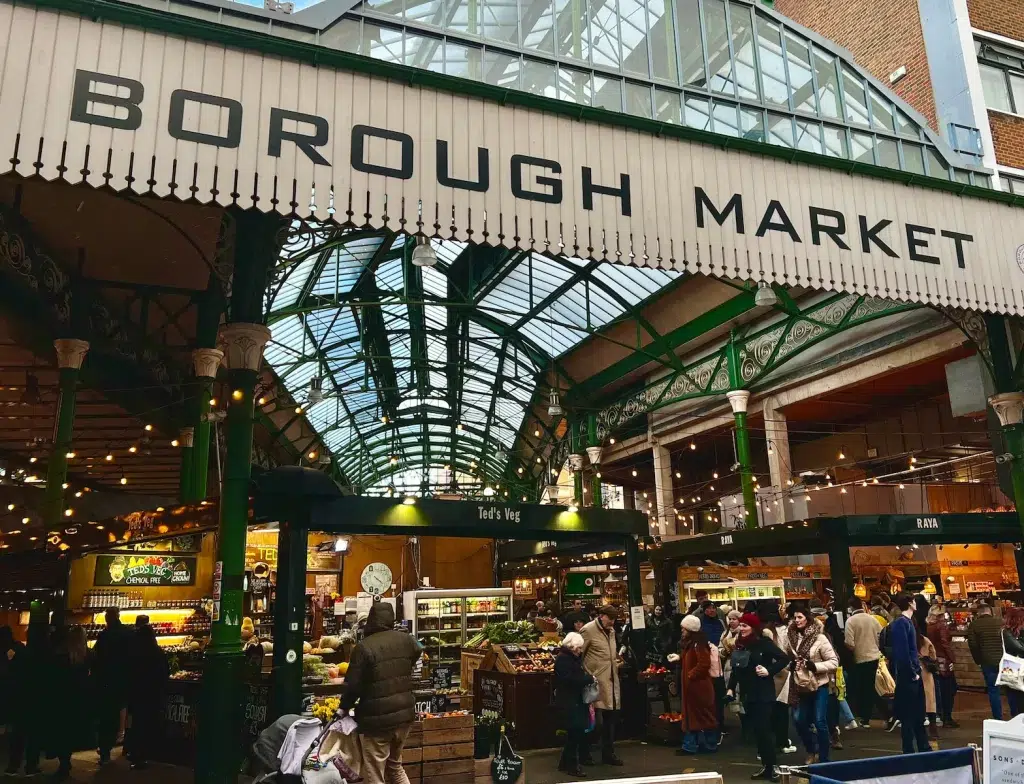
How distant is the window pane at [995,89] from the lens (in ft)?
50.4

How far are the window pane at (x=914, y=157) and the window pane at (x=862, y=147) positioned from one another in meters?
0.61

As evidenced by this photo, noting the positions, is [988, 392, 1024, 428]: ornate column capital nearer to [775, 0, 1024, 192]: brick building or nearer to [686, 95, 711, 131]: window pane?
[775, 0, 1024, 192]: brick building

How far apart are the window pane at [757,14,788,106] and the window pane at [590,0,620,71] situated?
1.88 m

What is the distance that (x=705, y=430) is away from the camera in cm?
2270

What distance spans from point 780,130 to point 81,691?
1016cm

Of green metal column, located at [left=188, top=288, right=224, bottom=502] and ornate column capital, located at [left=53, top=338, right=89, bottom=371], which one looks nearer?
ornate column capital, located at [left=53, top=338, right=89, bottom=371]

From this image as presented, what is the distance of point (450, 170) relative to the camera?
6.36 meters

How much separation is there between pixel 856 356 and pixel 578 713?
12221 millimetres

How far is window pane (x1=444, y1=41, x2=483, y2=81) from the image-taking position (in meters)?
7.37

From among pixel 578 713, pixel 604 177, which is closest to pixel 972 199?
pixel 604 177

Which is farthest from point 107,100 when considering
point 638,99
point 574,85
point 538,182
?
point 638,99

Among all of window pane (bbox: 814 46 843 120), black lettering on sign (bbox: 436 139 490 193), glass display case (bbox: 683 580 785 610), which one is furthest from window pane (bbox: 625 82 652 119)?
glass display case (bbox: 683 580 785 610)

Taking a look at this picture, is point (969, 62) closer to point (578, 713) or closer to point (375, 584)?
point (578, 713)

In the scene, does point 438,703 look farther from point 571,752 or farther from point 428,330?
point 428,330
